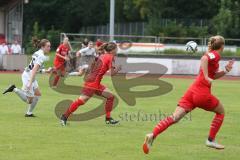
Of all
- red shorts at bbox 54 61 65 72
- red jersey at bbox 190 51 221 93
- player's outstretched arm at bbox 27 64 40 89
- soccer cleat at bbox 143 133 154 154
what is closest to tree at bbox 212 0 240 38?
red shorts at bbox 54 61 65 72

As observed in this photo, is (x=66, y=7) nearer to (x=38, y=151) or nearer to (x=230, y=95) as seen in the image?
(x=230, y=95)

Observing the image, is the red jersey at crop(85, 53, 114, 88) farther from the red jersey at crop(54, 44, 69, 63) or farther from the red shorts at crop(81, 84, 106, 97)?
the red jersey at crop(54, 44, 69, 63)

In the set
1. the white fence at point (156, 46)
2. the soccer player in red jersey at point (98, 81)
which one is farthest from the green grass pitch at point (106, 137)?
the white fence at point (156, 46)

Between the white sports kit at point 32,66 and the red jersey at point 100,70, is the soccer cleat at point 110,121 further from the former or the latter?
the white sports kit at point 32,66

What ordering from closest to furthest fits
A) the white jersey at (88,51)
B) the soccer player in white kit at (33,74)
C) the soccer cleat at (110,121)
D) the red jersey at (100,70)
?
1. the red jersey at (100,70)
2. the soccer cleat at (110,121)
3. the soccer player in white kit at (33,74)
4. the white jersey at (88,51)

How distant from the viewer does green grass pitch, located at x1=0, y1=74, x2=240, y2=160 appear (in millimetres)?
10547

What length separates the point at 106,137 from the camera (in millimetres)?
12391

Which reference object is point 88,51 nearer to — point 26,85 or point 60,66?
point 60,66

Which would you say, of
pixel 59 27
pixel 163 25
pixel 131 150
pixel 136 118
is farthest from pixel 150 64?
pixel 59 27

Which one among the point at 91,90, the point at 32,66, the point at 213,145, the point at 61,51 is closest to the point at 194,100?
the point at 213,145

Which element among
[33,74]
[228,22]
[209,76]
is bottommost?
[33,74]

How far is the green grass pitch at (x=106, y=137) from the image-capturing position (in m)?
10.5

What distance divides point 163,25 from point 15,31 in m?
23.6

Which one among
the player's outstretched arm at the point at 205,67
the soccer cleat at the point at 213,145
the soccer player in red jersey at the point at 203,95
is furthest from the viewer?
the soccer cleat at the point at 213,145
